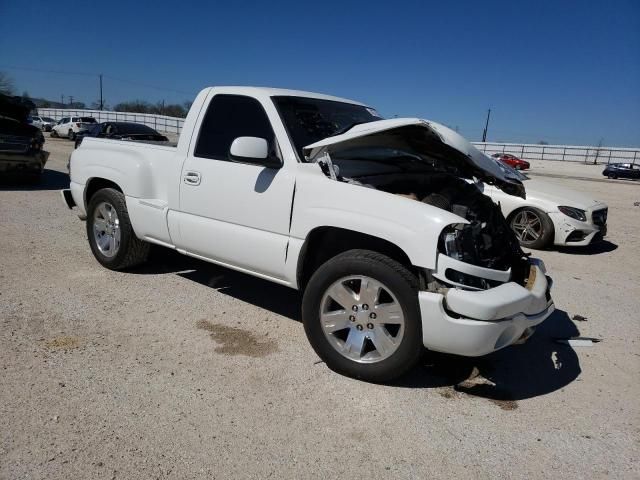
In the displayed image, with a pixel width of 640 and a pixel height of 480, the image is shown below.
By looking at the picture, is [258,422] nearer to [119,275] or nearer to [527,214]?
[119,275]

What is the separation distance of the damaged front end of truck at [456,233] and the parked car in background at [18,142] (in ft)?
30.9

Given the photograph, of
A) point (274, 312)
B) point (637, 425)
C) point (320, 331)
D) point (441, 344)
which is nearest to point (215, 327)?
point (274, 312)

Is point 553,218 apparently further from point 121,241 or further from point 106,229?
point 106,229

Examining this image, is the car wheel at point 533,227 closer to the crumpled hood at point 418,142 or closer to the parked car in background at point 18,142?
the crumpled hood at point 418,142

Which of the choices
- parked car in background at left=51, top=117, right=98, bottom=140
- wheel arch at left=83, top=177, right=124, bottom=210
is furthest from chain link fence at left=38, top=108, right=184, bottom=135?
wheel arch at left=83, top=177, right=124, bottom=210

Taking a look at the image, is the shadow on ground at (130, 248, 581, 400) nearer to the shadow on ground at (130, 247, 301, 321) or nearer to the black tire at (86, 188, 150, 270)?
the shadow on ground at (130, 247, 301, 321)

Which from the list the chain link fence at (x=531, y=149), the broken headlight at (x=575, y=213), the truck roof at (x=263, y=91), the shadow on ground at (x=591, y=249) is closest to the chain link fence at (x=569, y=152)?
the chain link fence at (x=531, y=149)

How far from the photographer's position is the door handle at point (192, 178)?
4.22 metres

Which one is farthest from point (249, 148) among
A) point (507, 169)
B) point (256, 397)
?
point (507, 169)

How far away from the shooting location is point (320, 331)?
3.47 meters

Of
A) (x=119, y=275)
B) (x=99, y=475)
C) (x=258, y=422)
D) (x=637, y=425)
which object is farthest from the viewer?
(x=119, y=275)

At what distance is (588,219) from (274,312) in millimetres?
5607

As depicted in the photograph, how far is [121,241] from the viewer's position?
5.09 metres

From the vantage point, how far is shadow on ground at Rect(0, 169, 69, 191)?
11047 mm
